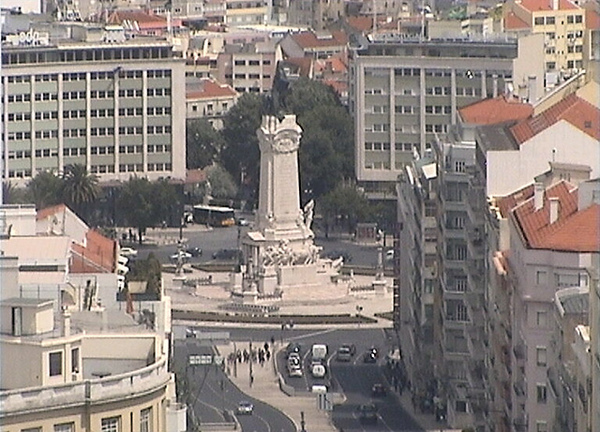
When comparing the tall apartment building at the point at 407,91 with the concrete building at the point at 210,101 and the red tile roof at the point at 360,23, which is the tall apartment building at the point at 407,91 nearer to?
the concrete building at the point at 210,101

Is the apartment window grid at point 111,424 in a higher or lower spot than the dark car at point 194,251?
→ higher

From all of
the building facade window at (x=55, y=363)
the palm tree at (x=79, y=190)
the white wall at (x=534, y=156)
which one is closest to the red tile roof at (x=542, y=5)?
the palm tree at (x=79, y=190)

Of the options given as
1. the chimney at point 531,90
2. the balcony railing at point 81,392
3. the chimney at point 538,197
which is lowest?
the balcony railing at point 81,392

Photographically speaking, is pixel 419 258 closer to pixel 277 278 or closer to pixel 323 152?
pixel 277 278

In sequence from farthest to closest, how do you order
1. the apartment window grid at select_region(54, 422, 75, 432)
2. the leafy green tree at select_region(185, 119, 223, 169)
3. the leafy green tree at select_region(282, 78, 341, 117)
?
the leafy green tree at select_region(185, 119, 223, 169) < the leafy green tree at select_region(282, 78, 341, 117) < the apartment window grid at select_region(54, 422, 75, 432)

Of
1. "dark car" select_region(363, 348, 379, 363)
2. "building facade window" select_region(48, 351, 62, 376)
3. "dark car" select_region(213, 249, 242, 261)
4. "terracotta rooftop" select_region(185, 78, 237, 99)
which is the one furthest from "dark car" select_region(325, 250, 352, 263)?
"building facade window" select_region(48, 351, 62, 376)

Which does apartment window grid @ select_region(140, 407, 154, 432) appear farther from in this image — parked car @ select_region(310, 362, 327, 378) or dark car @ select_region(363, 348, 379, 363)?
dark car @ select_region(363, 348, 379, 363)

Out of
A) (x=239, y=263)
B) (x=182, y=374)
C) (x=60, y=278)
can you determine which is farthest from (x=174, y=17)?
(x=60, y=278)
